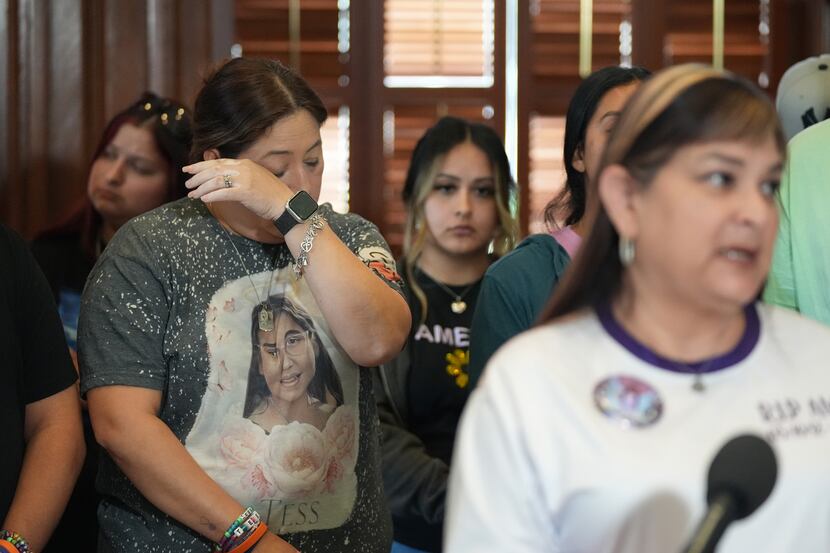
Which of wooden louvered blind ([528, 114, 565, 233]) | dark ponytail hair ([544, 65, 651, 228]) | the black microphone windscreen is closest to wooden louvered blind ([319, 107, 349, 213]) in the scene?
wooden louvered blind ([528, 114, 565, 233])

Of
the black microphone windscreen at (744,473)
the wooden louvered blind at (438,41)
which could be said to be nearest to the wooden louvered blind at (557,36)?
the wooden louvered blind at (438,41)

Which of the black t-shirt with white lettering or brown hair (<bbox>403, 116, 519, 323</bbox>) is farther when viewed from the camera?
brown hair (<bbox>403, 116, 519, 323</bbox>)

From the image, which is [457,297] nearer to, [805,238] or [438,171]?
[438,171]

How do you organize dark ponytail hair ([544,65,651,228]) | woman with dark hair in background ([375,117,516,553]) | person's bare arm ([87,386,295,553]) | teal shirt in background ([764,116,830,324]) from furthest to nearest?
woman with dark hair in background ([375,117,516,553])
dark ponytail hair ([544,65,651,228])
teal shirt in background ([764,116,830,324])
person's bare arm ([87,386,295,553])

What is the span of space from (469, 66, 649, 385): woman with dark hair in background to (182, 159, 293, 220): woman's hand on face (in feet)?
1.52

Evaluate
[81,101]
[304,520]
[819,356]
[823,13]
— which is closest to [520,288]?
[304,520]

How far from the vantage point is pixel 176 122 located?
3.18 m

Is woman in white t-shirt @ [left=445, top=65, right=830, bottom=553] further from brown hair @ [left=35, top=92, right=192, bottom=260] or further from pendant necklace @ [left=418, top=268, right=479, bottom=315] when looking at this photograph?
brown hair @ [left=35, top=92, right=192, bottom=260]

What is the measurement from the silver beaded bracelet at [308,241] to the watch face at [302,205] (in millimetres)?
A: 12

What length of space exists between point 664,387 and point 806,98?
54.8 inches

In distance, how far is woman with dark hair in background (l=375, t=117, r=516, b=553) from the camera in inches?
115

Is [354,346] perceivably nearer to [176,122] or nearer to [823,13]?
[176,122]

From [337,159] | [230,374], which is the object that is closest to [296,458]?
[230,374]

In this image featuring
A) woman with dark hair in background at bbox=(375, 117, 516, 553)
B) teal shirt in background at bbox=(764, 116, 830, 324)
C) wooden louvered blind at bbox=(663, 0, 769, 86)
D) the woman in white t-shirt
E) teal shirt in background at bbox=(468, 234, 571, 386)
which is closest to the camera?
the woman in white t-shirt
